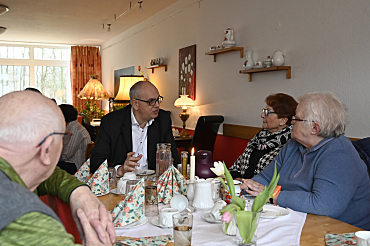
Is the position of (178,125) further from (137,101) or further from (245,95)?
(137,101)

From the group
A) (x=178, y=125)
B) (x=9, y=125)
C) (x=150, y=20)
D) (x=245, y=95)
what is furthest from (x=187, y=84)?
(x=9, y=125)

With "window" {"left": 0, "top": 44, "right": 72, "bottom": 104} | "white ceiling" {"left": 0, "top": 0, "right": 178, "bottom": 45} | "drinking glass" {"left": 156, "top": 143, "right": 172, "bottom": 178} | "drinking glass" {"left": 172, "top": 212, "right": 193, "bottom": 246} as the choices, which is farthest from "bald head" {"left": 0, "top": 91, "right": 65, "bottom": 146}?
"window" {"left": 0, "top": 44, "right": 72, "bottom": 104}

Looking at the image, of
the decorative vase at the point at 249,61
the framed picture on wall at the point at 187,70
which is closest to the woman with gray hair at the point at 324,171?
the decorative vase at the point at 249,61

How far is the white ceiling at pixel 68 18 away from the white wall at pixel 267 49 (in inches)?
27.3

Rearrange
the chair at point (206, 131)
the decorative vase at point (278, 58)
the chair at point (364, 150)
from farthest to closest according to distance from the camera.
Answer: the chair at point (206, 131) → the decorative vase at point (278, 58) → the chair at point (364, 150)

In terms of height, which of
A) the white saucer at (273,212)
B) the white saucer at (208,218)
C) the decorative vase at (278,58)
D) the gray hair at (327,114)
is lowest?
the white saucer at (273,212)

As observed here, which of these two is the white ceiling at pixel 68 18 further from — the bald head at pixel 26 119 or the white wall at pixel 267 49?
the bald head at pixel 26 119

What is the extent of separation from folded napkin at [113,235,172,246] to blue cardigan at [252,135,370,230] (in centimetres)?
71

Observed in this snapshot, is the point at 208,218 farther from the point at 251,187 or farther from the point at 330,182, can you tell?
the point at 330,182

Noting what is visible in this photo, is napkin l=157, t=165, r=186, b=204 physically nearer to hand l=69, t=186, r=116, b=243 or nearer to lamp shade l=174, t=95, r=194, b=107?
hand l=69, t=186, r=116, b=243

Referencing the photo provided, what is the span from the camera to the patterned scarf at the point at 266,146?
287 cm

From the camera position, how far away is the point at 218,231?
1438 millimetres

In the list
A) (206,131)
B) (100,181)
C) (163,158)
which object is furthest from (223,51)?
(100,181)

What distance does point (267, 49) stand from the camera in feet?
13.2
